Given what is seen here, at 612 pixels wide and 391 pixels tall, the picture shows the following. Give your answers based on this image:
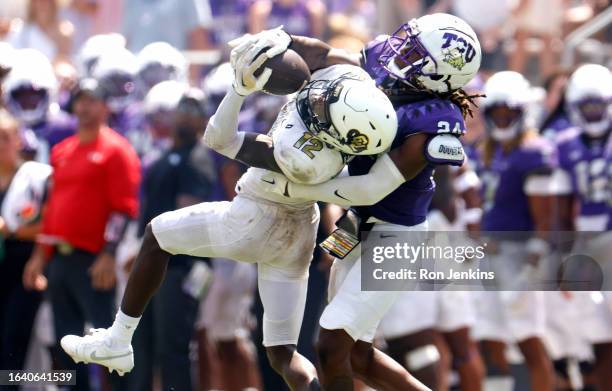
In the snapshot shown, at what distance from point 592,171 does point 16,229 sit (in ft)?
10.9

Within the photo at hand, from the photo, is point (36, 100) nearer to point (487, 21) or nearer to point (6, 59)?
point (6, 59)

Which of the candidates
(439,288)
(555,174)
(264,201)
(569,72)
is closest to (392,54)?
(264,201)

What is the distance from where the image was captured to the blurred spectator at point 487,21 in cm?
1105

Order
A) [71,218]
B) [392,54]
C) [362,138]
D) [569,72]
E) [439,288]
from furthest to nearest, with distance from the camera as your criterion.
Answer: [569,72]
[71,218]
[439,288]
[392,54]
[362,138]

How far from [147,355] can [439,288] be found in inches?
88.4

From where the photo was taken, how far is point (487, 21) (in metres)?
11.1

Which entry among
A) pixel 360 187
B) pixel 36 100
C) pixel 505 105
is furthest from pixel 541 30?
pixel 360 187

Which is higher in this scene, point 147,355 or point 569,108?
point 569,108

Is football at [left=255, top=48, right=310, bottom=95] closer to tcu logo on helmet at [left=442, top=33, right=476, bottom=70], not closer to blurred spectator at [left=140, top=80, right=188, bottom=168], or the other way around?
tcu logo on helmet at [left=442, top=33, right=476, bottom=70]

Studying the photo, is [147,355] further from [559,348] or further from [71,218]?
[559,348]

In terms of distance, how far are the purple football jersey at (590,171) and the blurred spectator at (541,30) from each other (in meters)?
2.22

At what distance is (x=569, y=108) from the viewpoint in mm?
9258

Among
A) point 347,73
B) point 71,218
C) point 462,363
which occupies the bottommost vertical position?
point 462,363

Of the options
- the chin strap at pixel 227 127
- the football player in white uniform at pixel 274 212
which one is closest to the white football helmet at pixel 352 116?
the football player in white uniform at pixel 274 212
